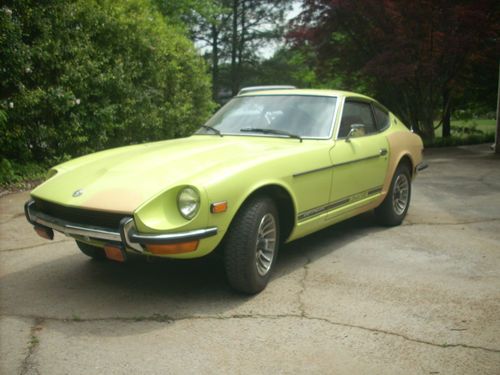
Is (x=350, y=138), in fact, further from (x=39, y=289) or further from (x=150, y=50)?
(x=150, y=50)

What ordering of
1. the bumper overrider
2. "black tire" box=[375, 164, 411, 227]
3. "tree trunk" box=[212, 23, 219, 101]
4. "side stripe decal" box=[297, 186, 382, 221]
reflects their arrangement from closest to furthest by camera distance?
the bumper overrider → "side stripe decal" box=[297, 186, 382, 221] → "black tire" box=[375, 164, 411, 227] → "tree trunk" box=[212, 23, 219, 101]

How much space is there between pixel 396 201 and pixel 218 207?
2.98m

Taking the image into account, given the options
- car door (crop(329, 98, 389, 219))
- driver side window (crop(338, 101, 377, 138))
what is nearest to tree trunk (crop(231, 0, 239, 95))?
driver side window (crop(338, 101, 377, 138))

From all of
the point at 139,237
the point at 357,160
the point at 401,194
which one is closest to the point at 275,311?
the point at 139,237

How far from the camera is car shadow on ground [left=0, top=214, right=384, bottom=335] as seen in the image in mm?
3412

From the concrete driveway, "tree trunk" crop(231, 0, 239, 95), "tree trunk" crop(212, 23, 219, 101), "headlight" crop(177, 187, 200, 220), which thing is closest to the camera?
the concrete driveway

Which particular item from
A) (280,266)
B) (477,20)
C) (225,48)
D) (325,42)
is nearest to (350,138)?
(280,266)

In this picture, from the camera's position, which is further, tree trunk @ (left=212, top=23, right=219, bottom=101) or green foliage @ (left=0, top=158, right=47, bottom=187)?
tree trunk @ (left=212, top=23, right=219, bottom=101)

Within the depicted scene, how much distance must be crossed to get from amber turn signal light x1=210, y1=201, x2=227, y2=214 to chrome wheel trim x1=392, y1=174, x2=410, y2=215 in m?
2.80

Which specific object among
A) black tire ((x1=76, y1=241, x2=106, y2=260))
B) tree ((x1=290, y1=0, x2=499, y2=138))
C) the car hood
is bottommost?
black tire ((x1=76, y1=241, x2=106, y2=260))

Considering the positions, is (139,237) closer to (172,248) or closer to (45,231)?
(172,248)

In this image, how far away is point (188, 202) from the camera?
3.27m

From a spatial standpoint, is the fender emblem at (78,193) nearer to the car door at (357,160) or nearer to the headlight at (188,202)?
the headlight at (188,202)

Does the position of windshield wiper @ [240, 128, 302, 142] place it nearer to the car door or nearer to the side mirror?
the car door
